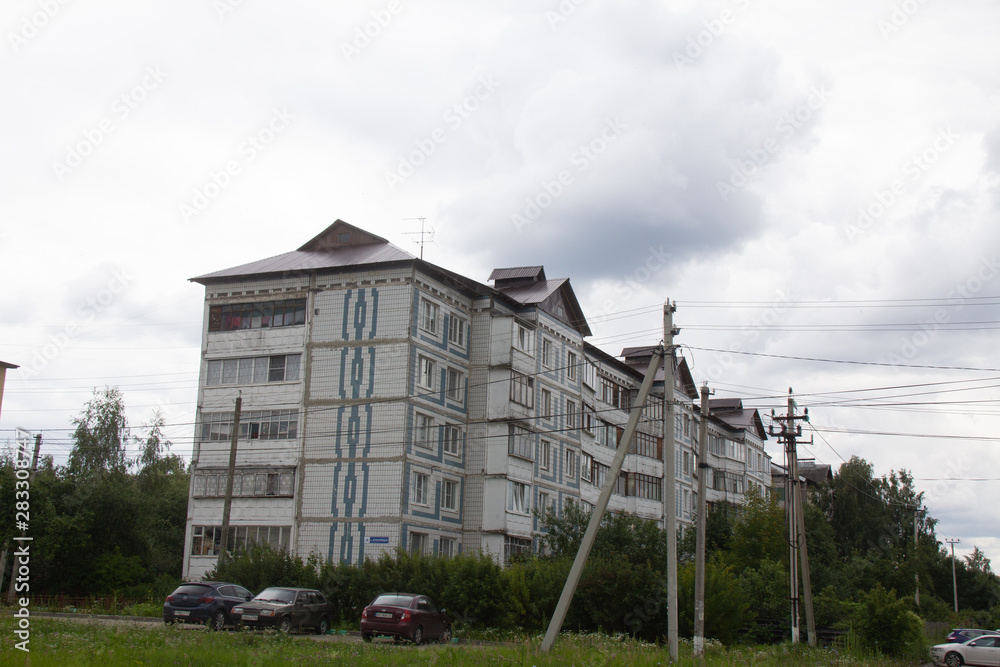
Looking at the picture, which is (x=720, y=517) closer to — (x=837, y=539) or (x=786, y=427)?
(x=786, y=427)

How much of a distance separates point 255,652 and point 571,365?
34.1 m

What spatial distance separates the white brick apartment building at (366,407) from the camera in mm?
41094

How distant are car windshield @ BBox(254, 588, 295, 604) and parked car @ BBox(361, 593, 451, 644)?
2946 mm

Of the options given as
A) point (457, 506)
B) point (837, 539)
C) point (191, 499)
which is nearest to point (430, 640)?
point (457, 506)

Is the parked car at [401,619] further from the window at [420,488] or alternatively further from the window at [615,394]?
the window at [615,394]

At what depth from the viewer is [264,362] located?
43.7m

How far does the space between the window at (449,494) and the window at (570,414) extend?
930 cm

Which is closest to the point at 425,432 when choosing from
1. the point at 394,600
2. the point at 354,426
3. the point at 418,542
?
the point at 354,426

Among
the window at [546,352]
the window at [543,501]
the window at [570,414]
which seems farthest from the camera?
the window at [570,414]

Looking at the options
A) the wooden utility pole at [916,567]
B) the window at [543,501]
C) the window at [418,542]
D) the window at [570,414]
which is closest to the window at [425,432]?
the window at [418,542]

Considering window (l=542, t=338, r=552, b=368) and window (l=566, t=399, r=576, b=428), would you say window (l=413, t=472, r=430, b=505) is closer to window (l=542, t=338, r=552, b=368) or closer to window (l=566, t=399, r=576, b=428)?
window (l=542, t=338, r=552, b=368)

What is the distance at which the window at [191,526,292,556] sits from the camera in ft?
135

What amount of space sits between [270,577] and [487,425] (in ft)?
42.8

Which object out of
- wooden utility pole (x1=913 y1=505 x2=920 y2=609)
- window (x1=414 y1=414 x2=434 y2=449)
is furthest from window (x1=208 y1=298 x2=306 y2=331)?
wooden utility pole (x1=913 y1=505 x2=920 y2=609)
